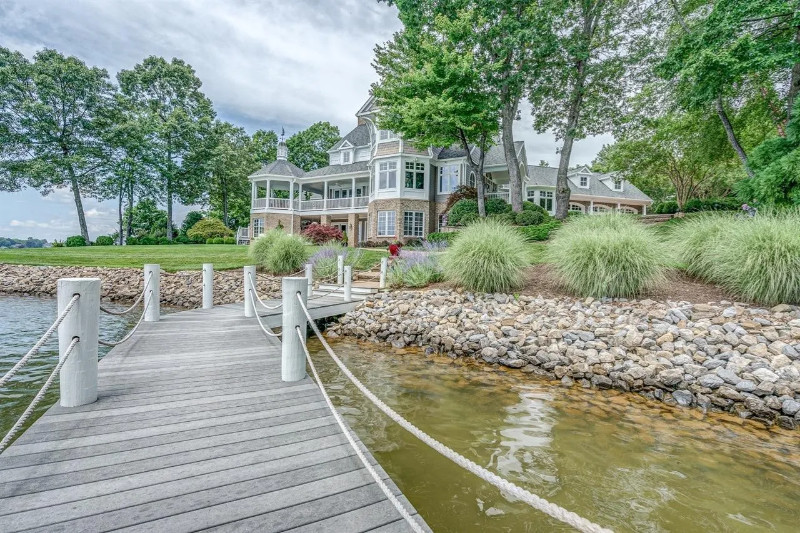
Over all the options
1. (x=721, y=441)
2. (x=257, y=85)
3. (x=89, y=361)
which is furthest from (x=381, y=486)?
(x=257, y=85)

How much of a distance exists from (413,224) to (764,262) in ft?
61.0

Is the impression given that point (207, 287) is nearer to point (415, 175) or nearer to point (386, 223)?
point (386, 223)

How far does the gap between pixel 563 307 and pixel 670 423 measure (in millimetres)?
3165

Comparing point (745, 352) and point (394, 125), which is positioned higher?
point (394, 125)

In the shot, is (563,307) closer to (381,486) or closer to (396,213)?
(381,486)

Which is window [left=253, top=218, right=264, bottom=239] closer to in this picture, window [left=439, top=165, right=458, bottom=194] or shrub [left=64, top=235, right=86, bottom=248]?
shrub [left=64, top=235, right=86, bottom=248]

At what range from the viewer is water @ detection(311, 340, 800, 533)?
9.25 feet

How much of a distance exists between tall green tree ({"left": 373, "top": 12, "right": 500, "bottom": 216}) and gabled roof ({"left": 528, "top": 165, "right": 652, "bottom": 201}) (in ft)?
52.2

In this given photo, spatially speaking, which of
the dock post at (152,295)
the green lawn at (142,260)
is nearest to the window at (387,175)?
the green lawn at (142,260)

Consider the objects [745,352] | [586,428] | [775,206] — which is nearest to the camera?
[586,428]

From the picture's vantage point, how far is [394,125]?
61.0ft

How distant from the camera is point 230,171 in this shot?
33.8 meters

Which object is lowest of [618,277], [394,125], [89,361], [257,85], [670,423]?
[670,423]

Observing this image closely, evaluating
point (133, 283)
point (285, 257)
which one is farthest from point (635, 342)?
point (133, 283)
